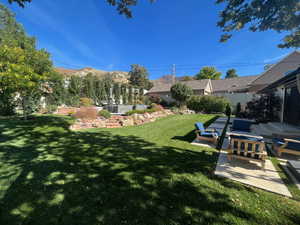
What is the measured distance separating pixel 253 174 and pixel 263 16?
4229 millimetres

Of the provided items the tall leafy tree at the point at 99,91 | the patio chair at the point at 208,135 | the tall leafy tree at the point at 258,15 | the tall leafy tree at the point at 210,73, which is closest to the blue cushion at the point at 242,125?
the patio chair at the point at 208,135

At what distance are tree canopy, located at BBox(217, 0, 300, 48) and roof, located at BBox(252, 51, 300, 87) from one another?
15159 mm

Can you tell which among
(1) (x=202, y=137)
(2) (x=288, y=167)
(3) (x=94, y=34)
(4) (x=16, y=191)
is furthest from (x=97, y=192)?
(3) (x=94, y=34)

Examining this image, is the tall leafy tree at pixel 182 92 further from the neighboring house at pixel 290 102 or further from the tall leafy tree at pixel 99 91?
the tall leafy tree at pixel 99 91

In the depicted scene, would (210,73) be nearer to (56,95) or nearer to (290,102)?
(290,102)

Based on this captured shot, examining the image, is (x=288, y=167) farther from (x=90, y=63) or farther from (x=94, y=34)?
(x=90, y=63)

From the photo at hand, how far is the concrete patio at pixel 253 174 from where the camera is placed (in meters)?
2.64

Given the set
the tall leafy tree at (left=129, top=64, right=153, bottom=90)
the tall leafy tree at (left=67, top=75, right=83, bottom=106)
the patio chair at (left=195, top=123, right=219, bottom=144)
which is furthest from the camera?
the tall leafy tree at (left=129, top=64, right=153, bottom=90)

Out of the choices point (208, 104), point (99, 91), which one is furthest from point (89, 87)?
point (208, 104)

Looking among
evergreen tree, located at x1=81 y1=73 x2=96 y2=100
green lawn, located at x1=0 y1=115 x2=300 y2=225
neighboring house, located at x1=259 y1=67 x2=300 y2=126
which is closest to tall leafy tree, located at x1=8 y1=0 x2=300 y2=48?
neighboring house, located at x1=259 y1=67 x2=300 y2=126

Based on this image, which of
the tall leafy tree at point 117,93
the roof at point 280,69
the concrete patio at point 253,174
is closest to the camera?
the concrete patio at point 253,174

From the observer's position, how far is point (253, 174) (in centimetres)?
313

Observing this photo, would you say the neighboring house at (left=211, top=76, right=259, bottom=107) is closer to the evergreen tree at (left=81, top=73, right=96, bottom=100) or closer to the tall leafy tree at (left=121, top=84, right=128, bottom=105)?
the tall leafy tree at (left=121, top=84, right=128, bottom=105)

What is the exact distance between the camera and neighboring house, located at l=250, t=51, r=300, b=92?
13969 mm
